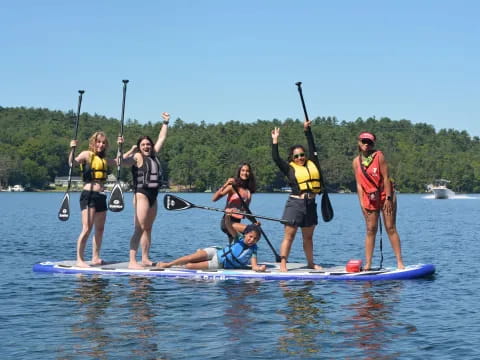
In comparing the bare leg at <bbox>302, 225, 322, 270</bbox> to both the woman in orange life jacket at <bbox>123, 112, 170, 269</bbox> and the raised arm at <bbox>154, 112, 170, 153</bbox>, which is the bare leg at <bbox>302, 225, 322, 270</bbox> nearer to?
the woman in orange life jacket at <bbox>123, 112, 170, 269</bbox>

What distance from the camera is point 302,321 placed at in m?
11.0

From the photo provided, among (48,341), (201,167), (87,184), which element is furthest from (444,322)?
(201,167)

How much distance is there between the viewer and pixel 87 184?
583 inches

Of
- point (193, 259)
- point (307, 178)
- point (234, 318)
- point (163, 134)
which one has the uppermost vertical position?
point (163, 134)

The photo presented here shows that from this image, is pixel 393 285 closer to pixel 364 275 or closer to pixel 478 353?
pixel 364 275

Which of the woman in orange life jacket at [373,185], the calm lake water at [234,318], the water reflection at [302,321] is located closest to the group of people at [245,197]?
the woman in orange life jacket at [373,185]

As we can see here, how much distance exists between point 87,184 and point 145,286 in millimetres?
2344

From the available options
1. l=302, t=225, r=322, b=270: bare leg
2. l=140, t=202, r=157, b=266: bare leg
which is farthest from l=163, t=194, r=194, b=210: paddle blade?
l=302, t=225, r=322, b=270: bare leg

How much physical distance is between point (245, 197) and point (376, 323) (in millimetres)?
4604

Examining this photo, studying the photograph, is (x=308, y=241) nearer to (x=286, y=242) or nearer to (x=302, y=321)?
(x=286, y=242)

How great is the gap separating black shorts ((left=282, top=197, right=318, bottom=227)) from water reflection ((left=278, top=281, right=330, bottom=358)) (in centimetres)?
106

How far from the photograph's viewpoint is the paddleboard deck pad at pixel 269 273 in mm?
14172

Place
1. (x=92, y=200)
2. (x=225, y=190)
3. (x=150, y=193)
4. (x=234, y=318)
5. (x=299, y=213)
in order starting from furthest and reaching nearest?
(x=92, y=200) < (x=150, y=193) < (x=225, y=190) < (x=299, y=213) < (x=234, y=318)

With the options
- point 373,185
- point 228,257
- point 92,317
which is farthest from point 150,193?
point 373,185
